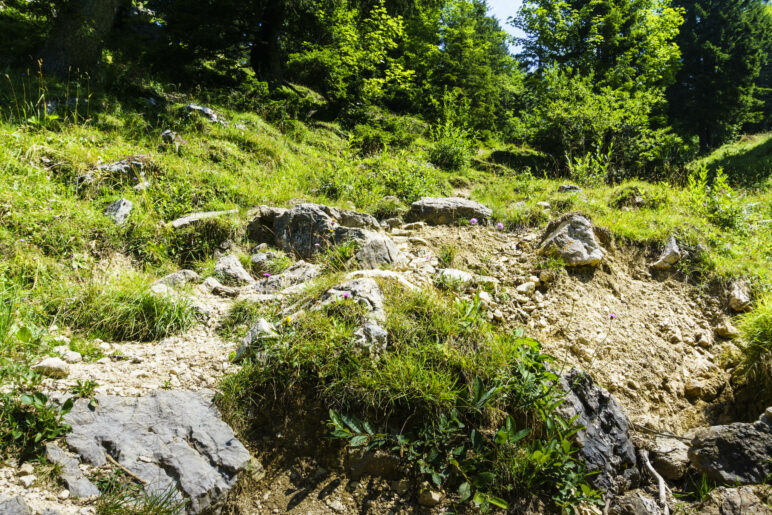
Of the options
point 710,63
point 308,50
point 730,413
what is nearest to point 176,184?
point 730,413

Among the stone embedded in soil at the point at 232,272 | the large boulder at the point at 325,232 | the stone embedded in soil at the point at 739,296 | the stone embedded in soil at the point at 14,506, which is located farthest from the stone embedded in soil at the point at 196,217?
Answer: the stone embedded in soil at the point at 739,296

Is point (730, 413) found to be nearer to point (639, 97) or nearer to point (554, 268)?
point (554, 268)

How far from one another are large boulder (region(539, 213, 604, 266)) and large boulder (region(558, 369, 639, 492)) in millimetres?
1879

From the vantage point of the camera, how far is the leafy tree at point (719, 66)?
78.8ft

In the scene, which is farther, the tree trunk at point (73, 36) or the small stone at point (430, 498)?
the tree trunk at point (73, 36)

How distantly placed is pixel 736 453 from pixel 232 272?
15.4ft

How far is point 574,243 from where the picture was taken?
4.52 m

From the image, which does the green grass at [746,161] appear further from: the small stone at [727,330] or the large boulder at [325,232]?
the large boulder at [325,232]

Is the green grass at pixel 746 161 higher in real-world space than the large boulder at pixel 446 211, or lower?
higher

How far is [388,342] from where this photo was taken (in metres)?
2.96

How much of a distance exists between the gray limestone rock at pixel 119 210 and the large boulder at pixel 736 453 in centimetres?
599

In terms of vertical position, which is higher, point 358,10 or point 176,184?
point 358,10

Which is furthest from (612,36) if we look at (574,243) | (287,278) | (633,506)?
(633,506)

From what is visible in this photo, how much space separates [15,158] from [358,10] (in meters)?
10.5
